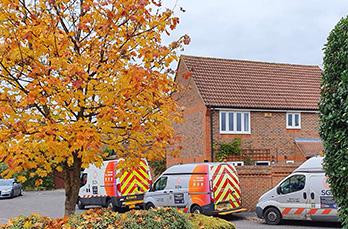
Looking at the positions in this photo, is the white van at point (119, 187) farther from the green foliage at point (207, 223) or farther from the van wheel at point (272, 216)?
the green foliage at point (207, 223)

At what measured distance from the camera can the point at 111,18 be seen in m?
7.64

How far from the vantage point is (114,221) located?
7.32 metres

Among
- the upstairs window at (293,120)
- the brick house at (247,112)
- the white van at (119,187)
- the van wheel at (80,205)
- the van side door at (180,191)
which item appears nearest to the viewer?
the van side door at (180,191)

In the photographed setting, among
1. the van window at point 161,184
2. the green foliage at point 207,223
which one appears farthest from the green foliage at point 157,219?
the van window at point 161,184

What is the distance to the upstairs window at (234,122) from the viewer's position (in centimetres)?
2964

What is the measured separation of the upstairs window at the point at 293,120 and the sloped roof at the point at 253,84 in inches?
20.3

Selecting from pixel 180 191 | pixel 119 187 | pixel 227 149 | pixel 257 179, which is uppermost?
pixel 227 149

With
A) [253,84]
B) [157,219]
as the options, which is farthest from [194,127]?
[157,219]

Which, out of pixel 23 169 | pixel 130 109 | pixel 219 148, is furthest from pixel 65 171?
pixel 219 148

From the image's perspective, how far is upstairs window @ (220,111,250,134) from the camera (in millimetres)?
29641

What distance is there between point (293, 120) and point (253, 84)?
126 inches

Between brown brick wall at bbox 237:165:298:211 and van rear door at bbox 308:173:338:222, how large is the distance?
13.4 ft

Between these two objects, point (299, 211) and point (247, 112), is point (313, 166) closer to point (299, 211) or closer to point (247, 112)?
point (299, 211)

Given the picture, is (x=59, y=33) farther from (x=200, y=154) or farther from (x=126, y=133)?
(x=200, y=154)
